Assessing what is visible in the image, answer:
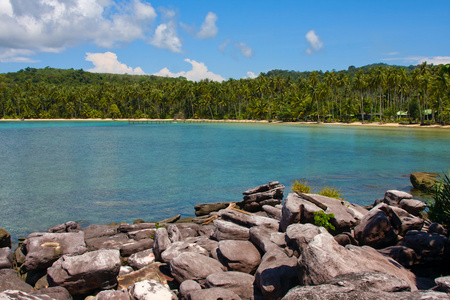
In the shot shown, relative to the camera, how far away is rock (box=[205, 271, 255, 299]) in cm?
790

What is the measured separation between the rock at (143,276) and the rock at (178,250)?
0.89 feet

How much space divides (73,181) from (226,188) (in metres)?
13.2

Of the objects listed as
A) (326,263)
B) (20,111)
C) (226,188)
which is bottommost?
(226,188)

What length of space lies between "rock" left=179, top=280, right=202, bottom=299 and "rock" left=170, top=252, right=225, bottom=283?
0.40 m

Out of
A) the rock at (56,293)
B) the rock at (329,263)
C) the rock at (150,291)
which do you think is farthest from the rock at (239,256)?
the rock at (56,293)

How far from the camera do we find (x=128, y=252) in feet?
37.2

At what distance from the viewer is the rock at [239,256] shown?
9023 millimetres

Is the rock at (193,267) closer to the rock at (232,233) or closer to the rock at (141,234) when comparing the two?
the rock at (232,233)

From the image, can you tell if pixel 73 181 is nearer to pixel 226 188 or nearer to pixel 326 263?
pixel 226 188

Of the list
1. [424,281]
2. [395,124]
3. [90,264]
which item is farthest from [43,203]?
[395,124]

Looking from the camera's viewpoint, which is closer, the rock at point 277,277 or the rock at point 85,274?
the rock at point 277,277

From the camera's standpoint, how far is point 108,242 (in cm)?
1224

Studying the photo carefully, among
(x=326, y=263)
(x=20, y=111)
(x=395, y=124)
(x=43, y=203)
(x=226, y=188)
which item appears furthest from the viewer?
(x=20, y=111)

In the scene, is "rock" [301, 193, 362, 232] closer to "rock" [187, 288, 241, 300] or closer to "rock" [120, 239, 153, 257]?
"rock" [187, 288, 241, 300]
